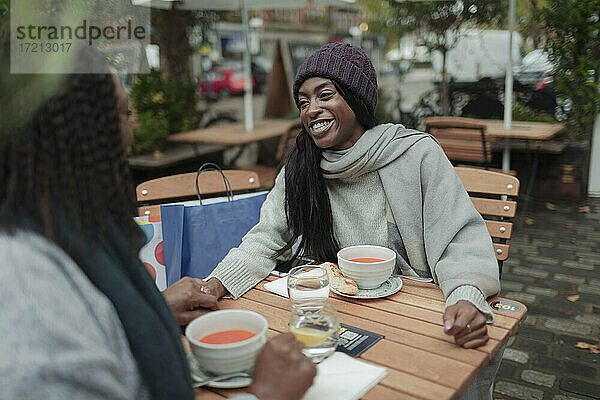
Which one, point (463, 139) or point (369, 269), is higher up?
point (463, 139)

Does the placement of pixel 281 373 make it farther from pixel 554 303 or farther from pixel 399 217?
pixel 554 303

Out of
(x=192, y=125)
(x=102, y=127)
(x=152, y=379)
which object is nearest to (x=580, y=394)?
(x=152, y=379)

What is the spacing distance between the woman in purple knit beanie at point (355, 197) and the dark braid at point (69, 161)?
861 millimetres

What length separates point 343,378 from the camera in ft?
4.02

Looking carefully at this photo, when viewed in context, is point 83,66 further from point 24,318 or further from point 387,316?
point 387,316

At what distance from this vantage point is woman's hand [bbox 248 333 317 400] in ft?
3.46

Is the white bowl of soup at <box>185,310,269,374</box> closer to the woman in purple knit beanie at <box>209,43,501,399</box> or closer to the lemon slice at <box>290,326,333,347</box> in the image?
the lemon slice at <box>290,326,333,347</box>

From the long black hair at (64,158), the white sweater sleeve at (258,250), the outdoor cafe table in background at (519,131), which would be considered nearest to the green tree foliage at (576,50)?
the outdoor cafe table in background at (519,131)

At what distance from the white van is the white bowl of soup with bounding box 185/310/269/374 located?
5.74m

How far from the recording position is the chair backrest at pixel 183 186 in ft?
8.32

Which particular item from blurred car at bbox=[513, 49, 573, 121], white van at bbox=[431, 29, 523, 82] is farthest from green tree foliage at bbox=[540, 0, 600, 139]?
white van at bbox=[431, 29, 523, 82]

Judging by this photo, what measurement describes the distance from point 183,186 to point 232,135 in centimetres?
349

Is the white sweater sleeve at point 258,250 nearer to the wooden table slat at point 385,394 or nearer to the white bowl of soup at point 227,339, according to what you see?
the white bowl of soup at point 227,339

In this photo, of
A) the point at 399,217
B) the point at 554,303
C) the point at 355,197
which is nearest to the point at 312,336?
the point at 399,217
